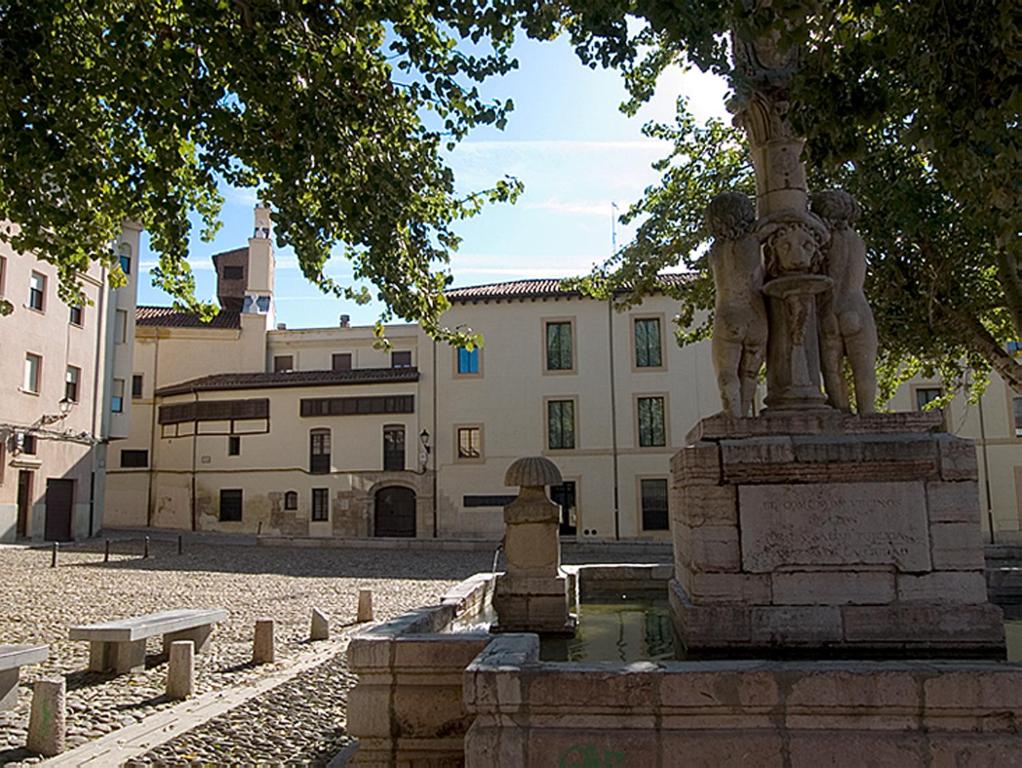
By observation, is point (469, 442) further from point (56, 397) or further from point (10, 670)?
point (10, 670)

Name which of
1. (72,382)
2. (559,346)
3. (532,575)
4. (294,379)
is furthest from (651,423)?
(532,575)

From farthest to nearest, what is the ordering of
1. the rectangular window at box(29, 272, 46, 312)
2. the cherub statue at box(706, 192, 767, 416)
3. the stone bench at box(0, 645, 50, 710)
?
the rectangular window at box(29, 272, 46, 312)
the stone bench at box(0, 645, 50, 710)
the cherub statue at box(706, 192, 767, 416)

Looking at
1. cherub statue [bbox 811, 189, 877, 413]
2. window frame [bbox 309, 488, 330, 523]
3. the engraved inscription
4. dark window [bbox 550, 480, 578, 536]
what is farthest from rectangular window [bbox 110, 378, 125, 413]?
the engraved inscription

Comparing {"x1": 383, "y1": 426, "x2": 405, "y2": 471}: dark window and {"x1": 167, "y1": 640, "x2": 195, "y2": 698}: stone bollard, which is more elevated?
{"x1": 383, "y1": 426, "x2": 405, "y2": 471}: dark window

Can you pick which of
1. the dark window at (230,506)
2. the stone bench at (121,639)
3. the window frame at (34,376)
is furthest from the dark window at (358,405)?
the stone bench at (121,639)

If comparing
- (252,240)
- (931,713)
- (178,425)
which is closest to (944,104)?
(931,713)

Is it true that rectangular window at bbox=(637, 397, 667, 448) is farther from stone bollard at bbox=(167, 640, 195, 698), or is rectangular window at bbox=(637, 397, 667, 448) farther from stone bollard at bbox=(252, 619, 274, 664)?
stone bollard at bbox=(167, 640, 195, 698)

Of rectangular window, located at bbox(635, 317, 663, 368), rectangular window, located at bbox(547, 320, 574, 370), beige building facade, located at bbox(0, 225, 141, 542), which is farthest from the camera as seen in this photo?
rectangular window, located at bbox(547, 320, 574, 370)

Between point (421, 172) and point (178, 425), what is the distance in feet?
101

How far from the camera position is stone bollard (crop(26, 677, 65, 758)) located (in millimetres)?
5305

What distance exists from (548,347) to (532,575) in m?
26.4

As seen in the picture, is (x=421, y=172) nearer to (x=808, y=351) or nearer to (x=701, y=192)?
(x=808, y=351)

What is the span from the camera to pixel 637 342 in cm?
3209

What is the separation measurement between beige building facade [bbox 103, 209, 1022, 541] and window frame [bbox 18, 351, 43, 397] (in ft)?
33.2
